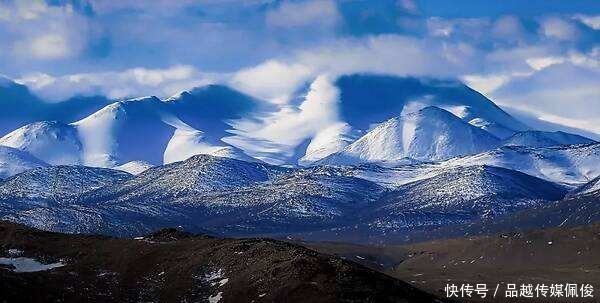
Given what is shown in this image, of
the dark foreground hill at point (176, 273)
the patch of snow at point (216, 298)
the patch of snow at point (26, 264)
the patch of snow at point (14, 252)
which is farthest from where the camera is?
the patch of snow at point (14, 252)

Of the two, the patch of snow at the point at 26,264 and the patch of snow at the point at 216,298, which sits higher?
the patch of snow at the point at 26,264

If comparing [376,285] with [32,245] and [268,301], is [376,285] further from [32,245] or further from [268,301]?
[32,245]

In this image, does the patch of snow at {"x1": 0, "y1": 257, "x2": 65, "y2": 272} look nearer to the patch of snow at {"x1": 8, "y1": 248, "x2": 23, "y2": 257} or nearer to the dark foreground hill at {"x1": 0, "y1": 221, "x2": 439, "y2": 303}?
the dark foreground hill at {"x1": 0, "y1": 221, "x2": 439, "y2": 303}

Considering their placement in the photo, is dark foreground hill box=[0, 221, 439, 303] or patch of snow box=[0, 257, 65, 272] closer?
dark foreground hill box=[0, 221, 439, 303]

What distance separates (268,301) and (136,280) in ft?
81.8

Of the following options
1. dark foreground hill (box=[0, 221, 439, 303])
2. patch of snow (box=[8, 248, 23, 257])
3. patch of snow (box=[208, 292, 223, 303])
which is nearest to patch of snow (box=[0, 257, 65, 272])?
dark foreground hill (box=[0, 221, 439, 303])

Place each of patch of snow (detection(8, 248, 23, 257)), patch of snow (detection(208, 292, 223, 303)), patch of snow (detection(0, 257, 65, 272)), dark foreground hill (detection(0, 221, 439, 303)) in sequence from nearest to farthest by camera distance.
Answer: dark foreground hill (detection(0, 221, 439, 303))
patch of snow (detection(208, 292, 223, 303))
patch of snow (detection(0, 257, 65, 272))
patch of snow (detection(8, 248, 23, 257))

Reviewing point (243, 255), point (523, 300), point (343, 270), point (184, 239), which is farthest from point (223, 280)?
point (523, 300)

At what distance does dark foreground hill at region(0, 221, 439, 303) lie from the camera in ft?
357

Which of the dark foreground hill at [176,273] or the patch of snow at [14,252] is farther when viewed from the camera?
the patch of snow at [14,252]

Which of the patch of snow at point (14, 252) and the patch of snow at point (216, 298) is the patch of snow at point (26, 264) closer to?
the patch of snow at point (14, 252)

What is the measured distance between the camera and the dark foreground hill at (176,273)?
109 metres

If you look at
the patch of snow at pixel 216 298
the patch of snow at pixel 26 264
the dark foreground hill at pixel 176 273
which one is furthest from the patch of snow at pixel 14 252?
the patch of snow at pixel 216 298

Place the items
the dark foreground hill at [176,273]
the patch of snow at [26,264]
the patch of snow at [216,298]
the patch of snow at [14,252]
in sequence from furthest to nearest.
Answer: the patch of snow at [14,252], the patch of snow at [26,264], the patch of snow at [216,298], the dark foreground hill at [176,273]
